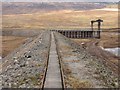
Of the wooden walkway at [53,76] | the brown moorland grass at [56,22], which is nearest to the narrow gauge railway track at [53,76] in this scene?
→ the wooden walkway at [53,76]

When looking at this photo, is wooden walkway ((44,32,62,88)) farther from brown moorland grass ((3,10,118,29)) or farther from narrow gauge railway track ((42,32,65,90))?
brown moorland grass ((3,10,118,29))

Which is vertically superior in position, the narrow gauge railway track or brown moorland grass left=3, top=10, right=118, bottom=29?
the narrow gauge railway track

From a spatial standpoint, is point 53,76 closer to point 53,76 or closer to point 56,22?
point 53,76

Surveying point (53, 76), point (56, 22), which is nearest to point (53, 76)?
point (53, 76)

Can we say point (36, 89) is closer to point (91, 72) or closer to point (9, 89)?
point (9, 89)

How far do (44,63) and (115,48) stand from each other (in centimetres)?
3453

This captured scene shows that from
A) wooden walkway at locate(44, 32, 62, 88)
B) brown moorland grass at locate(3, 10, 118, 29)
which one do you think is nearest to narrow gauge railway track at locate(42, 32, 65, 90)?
wooden walkway at locate(44, 32, 62, 88)

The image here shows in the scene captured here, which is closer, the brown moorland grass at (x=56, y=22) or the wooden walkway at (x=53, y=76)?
the wooden walkway at (x=53, y=76)

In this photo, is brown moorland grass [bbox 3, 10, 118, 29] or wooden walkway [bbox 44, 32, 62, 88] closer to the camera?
wooden walkway [bbox 44, 32, 62, 88]

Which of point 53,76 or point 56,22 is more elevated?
point 53,76

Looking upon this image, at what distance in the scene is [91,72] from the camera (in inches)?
890

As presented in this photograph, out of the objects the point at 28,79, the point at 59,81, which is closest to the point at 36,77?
the point at 28,79

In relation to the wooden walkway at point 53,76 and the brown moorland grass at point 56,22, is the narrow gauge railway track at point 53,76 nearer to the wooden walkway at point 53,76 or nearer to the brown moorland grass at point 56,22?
the wooden walkway at point 53,76

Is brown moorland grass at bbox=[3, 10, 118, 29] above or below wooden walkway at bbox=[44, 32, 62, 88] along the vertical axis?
below
